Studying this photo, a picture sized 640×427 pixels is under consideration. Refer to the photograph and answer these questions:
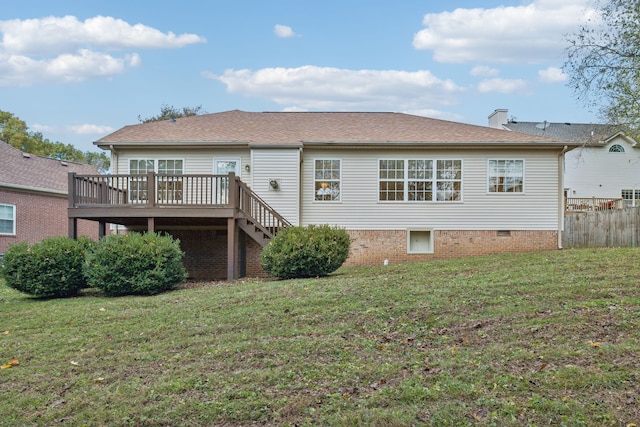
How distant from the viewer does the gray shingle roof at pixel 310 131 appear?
15.5 metres

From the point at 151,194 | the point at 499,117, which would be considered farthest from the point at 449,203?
the point at 151,194

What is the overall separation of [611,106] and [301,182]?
814 centimetres

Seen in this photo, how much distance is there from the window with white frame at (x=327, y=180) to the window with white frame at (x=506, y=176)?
434 centimetres

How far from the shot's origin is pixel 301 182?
51.7ft

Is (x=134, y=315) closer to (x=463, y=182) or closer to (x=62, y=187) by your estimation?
(x=463, y=182)

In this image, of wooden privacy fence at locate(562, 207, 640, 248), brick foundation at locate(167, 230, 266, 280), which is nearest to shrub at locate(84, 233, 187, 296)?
brick foundation at locate(167, 230, 266, 280)

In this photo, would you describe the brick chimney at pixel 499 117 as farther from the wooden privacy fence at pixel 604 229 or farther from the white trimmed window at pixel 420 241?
the white trimmed window at pixel 420 241

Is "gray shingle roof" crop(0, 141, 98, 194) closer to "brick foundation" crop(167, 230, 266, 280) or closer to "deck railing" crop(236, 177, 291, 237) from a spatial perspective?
"brick foundation" crop(167, 230, 266, 280)

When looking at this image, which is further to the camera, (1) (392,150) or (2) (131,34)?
(2) (131,34)

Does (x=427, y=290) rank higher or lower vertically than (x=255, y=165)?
lower

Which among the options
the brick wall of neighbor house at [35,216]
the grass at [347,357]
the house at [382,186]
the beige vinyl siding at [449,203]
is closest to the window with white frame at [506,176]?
the house at [382,186]

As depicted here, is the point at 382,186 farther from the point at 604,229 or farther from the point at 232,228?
the point at 604,229

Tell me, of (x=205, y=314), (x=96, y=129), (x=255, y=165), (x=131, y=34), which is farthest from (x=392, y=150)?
(x=96, y=129)

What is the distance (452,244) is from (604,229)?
5194 mm
